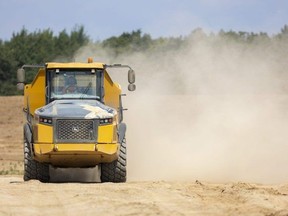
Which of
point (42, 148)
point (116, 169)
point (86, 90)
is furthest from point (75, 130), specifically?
point (86, 90)

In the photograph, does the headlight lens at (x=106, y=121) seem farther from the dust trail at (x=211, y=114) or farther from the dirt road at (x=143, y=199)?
the dust trail at (x=211, y=114)

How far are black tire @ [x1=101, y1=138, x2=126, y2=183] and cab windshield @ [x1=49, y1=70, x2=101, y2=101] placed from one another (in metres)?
1.33

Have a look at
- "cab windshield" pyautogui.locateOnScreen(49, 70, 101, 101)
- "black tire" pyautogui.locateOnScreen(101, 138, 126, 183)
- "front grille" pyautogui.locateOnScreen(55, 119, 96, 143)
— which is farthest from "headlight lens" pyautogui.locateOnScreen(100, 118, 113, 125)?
"cab windshield" pyautogui.locateOnScreen(49, 70, 101, 101)

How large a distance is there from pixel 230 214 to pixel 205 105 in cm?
2189

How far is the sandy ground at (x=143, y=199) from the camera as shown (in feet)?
43.1

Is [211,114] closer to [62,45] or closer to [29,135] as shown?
[29,135]

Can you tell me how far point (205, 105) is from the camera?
34.5 metres

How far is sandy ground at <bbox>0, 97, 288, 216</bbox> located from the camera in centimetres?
1312

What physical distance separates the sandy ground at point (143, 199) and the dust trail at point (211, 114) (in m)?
4.77

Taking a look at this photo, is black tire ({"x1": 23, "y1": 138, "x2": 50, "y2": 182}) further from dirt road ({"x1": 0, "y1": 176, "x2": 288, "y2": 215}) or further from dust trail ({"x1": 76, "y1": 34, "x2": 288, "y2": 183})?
dust trail ({"x1": 76, "y1": 34, "x2": 288, "y2": 183})

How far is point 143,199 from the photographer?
14.3 m

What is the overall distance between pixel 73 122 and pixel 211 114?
44.4 feet

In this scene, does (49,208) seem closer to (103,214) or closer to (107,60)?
(103,214)

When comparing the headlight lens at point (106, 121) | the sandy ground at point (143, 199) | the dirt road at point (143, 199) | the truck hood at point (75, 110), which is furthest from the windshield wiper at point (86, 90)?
the dirt road at point (143, 199)
